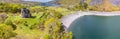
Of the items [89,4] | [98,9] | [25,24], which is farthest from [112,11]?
[25,24]

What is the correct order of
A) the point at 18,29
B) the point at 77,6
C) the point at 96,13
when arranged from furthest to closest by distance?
the point at 77,6
the point at 96,13
the point at 18,29

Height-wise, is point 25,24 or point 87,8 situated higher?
point 25,24

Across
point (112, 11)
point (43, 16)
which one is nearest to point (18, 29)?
point (43, 16)

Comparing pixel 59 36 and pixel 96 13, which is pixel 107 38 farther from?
pixel 96 13

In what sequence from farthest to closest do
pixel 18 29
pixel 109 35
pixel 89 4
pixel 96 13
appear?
pixel 89 4 < pixel 96 13 < pixel 109 35 < pixel 18 29

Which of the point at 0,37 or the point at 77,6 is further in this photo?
the point at 77,6

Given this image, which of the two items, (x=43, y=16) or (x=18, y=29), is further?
(x=43, y=16)

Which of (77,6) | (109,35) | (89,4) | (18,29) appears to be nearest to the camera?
(18,29)

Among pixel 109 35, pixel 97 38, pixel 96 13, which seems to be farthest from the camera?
pixel 96 13

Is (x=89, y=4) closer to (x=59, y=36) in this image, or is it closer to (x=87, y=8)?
(x=87, y=8)
